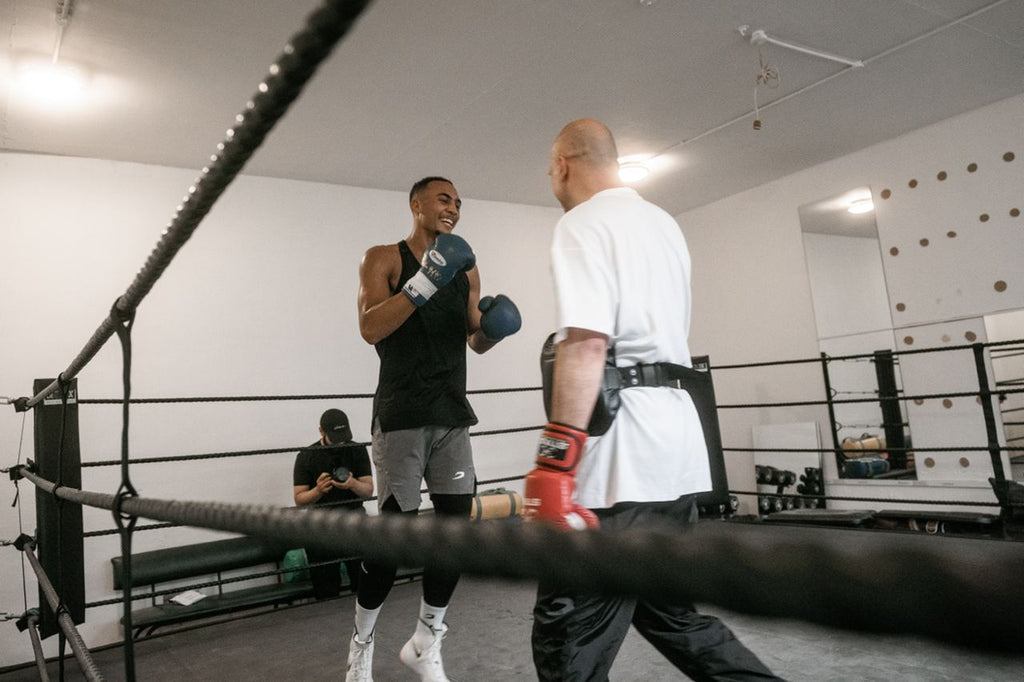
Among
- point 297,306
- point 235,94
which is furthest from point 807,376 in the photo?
point 235,94

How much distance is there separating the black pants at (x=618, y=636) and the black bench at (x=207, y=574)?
8.25 ft

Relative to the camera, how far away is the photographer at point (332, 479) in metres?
3.48

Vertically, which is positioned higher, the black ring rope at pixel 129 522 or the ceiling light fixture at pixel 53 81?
the ceiling light fixture at pixel 53 81

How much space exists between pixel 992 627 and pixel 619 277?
40.0 inches

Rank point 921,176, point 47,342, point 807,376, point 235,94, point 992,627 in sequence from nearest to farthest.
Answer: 1. point 992,627
2. point 235,94
3. point 47,342
4. point 921,176
5. point 807,376

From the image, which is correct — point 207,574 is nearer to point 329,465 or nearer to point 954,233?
point 329,465

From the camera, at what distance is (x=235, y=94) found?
346 cm

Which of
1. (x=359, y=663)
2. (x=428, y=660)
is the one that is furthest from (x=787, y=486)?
(x=359, y=663)

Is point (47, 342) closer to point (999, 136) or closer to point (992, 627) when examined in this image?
point (992, 627)

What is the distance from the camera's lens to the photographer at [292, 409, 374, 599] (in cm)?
348

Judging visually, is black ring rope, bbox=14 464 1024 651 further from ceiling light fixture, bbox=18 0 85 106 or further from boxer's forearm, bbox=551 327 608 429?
ceiling light fixture, bbox=18 0 85 106

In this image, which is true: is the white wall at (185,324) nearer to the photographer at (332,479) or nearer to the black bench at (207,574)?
the black bench at (207,574)

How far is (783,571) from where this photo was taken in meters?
0.22

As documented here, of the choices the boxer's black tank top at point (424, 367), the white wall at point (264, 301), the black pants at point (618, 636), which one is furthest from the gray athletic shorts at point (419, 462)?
the white wall at point (264, 301)
